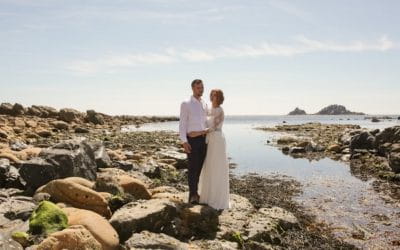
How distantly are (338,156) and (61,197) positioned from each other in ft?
85.0

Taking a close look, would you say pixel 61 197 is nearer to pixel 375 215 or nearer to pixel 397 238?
pixel 397 238

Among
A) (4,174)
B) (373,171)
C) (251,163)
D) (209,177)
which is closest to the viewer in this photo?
(209,177)

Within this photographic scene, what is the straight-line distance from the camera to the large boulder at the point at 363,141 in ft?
104

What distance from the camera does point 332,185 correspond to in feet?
65.7

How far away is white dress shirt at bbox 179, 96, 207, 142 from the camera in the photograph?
35.7 feet

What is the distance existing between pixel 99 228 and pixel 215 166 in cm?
442

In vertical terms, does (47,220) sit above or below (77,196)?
below

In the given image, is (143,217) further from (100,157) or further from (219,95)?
(100,157)

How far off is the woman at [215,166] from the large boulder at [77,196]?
299cm

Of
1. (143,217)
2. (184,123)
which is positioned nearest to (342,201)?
(184,123)

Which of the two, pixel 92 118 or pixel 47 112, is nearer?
pixel 47 112

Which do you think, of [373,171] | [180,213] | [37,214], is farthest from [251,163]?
[37,214]

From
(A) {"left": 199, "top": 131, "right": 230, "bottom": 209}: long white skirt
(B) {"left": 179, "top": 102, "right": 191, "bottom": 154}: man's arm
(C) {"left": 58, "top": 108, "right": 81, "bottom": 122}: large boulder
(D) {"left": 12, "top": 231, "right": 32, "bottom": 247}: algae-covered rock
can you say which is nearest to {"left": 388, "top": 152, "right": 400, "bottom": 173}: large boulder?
(A) {"left": 199, "top": 131, "right": 230, "bottom": 209}: long white skirt

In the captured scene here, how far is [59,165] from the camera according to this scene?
12125 mm
